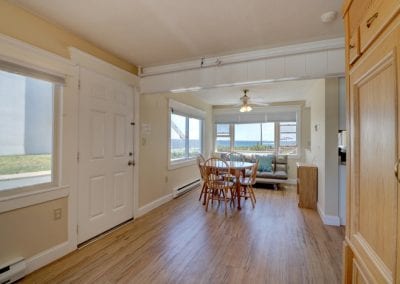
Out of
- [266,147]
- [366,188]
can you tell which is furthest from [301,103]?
[366,188]

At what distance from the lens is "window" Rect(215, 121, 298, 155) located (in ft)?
19.8

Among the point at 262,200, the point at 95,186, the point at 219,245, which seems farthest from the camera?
the point at 262,200

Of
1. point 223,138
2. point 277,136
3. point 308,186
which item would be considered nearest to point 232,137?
point 223,138

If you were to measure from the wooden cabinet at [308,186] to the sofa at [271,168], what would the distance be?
1.42 meters

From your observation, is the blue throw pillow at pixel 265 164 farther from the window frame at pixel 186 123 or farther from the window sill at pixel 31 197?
the window sill at pixel 31 197

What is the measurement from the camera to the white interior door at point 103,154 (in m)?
2.50

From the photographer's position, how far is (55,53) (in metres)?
2.17

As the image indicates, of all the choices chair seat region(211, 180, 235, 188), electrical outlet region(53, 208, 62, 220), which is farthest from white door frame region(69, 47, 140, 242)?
chair seat region(211, 180, 235, 188)

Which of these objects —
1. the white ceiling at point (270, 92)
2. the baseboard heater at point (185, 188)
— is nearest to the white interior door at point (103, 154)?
the baseboard heater at point (185, 188)

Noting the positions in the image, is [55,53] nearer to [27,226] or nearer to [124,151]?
[124,151]

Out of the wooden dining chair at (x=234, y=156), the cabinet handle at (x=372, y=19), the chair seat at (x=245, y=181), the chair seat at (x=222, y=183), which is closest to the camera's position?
the cabinet handle at (x=372, y=19)

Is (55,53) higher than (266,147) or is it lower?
higher

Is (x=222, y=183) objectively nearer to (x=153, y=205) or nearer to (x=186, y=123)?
(x=153, y=205)

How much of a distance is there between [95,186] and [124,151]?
64 cm
